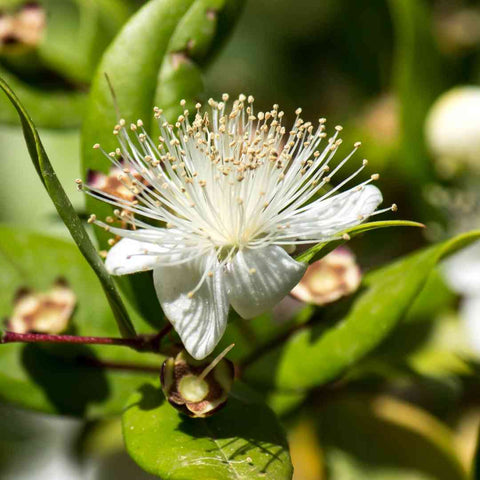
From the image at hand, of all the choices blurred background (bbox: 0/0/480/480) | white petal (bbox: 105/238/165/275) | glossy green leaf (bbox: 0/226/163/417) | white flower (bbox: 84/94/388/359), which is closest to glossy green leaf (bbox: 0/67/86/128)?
blurred background (bbox: 0/0/480/480)

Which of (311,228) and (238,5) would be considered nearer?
(311,228)

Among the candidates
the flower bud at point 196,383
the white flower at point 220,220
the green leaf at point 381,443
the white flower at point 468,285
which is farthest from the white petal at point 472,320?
the flower bud at point 196,383

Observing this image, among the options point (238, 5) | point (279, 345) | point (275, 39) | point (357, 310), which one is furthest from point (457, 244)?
point (275, 39)

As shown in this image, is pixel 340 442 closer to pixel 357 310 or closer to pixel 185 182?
pixel 357 310

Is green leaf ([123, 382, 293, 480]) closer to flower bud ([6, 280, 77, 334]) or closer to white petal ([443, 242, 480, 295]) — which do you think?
flower bud ([6, 280, 77, 334])

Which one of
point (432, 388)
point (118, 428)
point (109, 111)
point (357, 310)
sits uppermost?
point (109, 111)

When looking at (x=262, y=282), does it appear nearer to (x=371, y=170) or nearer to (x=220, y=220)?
(x=220, y=220)

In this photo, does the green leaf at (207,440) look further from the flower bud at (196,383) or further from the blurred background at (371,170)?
the blurred background at (371,170)
